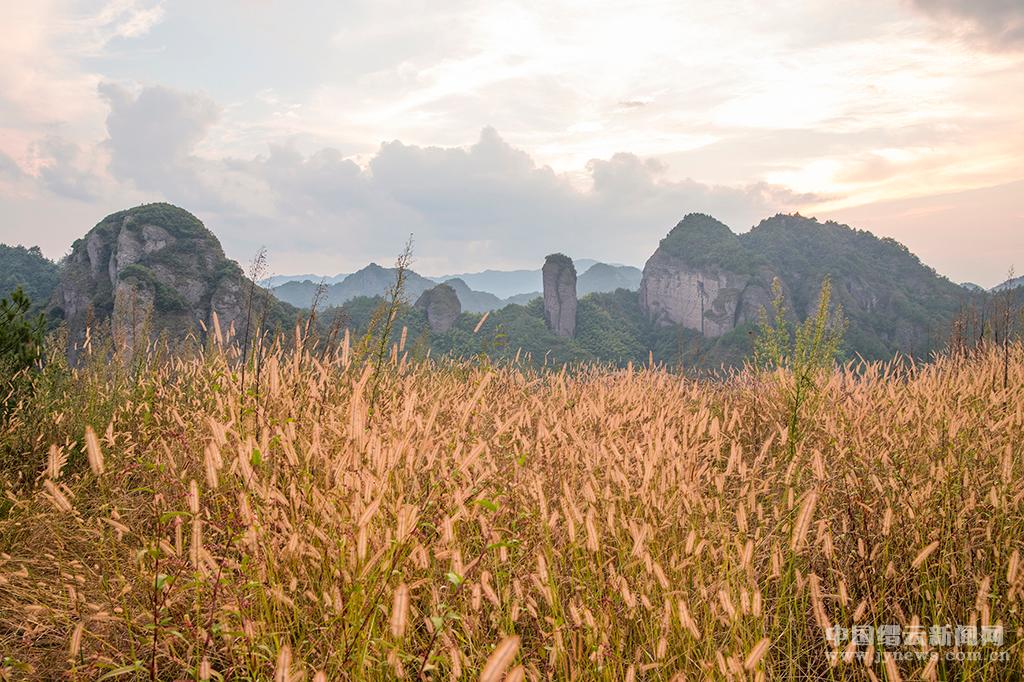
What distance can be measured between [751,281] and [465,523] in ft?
355

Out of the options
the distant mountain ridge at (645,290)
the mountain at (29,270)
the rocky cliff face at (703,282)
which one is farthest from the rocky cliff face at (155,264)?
the rocky cliff face at (703,282)

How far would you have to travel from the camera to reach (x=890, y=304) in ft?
340

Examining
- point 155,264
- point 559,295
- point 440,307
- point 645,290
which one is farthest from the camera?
point 645,290

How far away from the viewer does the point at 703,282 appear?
10850cm

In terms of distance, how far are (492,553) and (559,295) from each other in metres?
97.7

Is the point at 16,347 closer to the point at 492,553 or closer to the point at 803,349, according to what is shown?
the point at 492,553

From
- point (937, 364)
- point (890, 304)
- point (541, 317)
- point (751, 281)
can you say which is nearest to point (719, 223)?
point (751, 281)

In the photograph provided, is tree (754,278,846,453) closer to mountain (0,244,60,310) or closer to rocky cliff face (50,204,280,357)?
rocky cliff face (50,204,280,357)

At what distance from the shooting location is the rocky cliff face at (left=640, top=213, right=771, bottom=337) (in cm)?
10212

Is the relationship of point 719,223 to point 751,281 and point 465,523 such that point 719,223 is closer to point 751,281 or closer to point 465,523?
point 751,281

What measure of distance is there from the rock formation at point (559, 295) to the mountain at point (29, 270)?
65358mm

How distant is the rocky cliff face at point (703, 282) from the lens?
102m

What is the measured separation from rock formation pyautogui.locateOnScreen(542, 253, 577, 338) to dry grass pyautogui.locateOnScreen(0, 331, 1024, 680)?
95.0 m

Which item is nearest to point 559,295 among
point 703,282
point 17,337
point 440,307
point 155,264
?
point 440,307
